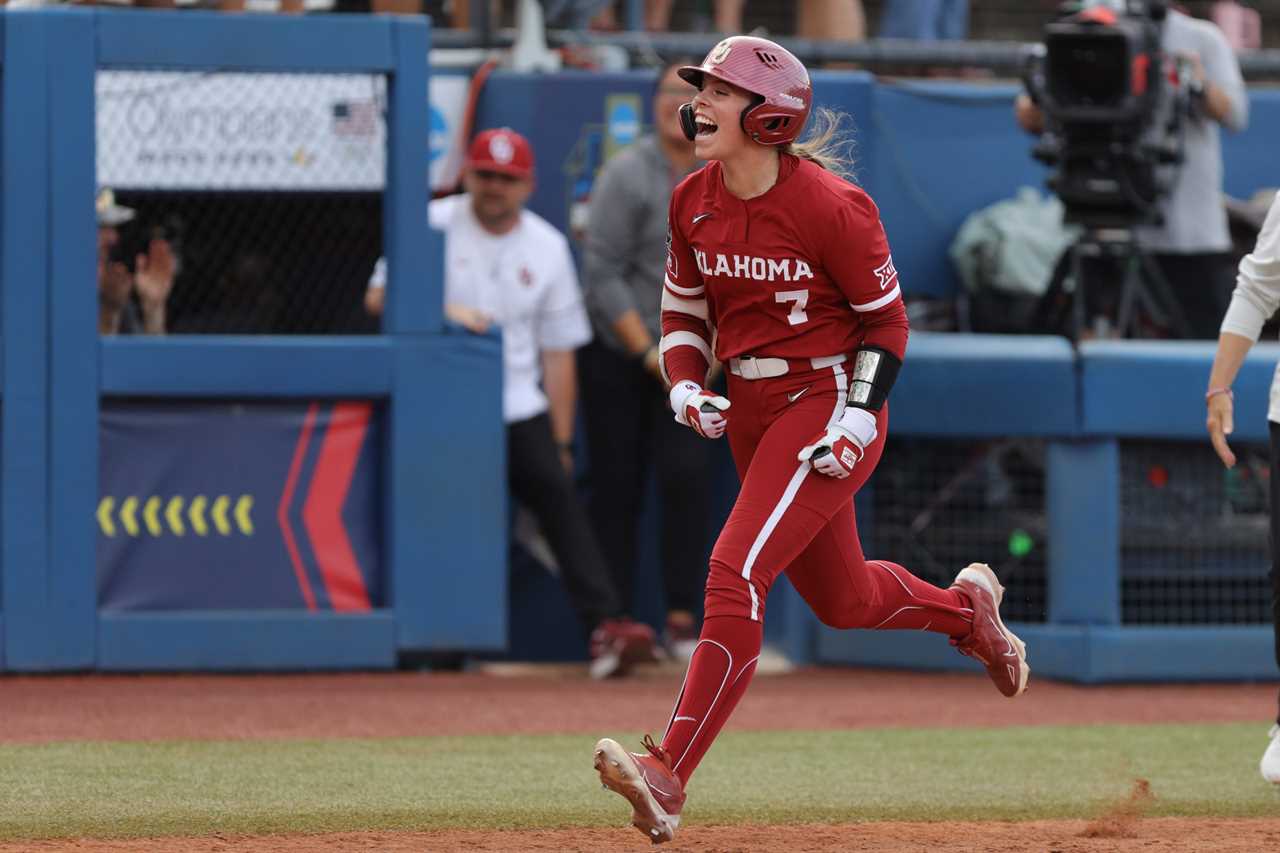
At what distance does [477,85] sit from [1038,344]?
9.35ft

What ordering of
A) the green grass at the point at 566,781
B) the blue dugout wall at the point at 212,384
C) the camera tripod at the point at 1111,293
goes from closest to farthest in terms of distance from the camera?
1. the green grass at the point at 566,781
2. the blue dugout wall at the point at 212,384
3. the camera tripod at the point at 1111,293

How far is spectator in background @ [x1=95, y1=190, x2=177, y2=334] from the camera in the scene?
29.3 ft

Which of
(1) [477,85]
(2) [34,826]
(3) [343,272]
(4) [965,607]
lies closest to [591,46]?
(1) [477,85]

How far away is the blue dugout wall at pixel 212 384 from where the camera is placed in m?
8.72

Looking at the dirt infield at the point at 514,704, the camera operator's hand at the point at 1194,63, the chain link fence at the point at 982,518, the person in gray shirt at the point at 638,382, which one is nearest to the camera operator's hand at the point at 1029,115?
the camera operator's hand at the point at 1194,63

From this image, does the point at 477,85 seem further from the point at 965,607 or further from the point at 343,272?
the point at 965,607

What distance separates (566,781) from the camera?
638cm

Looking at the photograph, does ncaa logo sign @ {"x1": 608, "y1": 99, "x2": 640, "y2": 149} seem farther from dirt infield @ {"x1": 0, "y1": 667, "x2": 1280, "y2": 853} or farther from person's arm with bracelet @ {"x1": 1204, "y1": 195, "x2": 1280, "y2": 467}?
person's arm with bracelet @ {"x1": 1204, "y1": 195, "x2": 1280, "y2": 467}

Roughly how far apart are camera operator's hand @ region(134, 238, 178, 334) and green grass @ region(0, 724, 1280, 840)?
2569 millimetres

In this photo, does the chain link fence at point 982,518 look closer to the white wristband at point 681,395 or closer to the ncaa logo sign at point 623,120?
the ncaa logo sign at point 623,120

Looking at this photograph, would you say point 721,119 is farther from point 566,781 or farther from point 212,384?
point 212,384

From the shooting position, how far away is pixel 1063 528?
9.15m

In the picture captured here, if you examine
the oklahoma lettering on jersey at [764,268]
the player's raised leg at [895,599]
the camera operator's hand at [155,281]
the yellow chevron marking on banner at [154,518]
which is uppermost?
the oklahoma lettering on jersey at [764,268]

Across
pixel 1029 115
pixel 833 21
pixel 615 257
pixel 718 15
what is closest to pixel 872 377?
pixel 615 257
